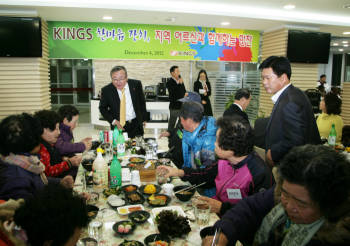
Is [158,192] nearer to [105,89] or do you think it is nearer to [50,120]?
[50,120]

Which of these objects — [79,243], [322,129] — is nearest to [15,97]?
[79,243]

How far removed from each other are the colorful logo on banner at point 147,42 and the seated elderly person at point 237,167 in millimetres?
4877

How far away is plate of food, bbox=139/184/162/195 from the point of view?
7.07 ft

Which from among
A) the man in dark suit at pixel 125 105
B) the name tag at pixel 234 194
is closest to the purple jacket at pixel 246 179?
the name tag at pixel 234 194

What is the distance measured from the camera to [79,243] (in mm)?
1493

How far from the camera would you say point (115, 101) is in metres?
4.43

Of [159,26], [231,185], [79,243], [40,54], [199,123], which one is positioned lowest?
[79,243]

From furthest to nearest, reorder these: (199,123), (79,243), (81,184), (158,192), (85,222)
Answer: (199,123) → (81,184) → (158,192) → (79,243) → (85,222)

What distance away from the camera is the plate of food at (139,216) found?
171cm

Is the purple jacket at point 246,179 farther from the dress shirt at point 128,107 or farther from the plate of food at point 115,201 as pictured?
the dress shirt at point 128,107

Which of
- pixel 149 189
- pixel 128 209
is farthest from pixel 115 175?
pixel 128 209

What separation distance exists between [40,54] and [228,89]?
562 cm

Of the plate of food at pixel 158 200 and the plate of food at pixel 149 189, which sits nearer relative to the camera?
the plate of food at pixel 158 200

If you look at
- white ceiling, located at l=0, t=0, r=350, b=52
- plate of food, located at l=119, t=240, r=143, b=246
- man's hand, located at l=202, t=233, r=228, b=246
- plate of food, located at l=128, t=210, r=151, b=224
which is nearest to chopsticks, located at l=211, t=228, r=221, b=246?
man's hand, located at l=202, t=233, r=228, b=246
